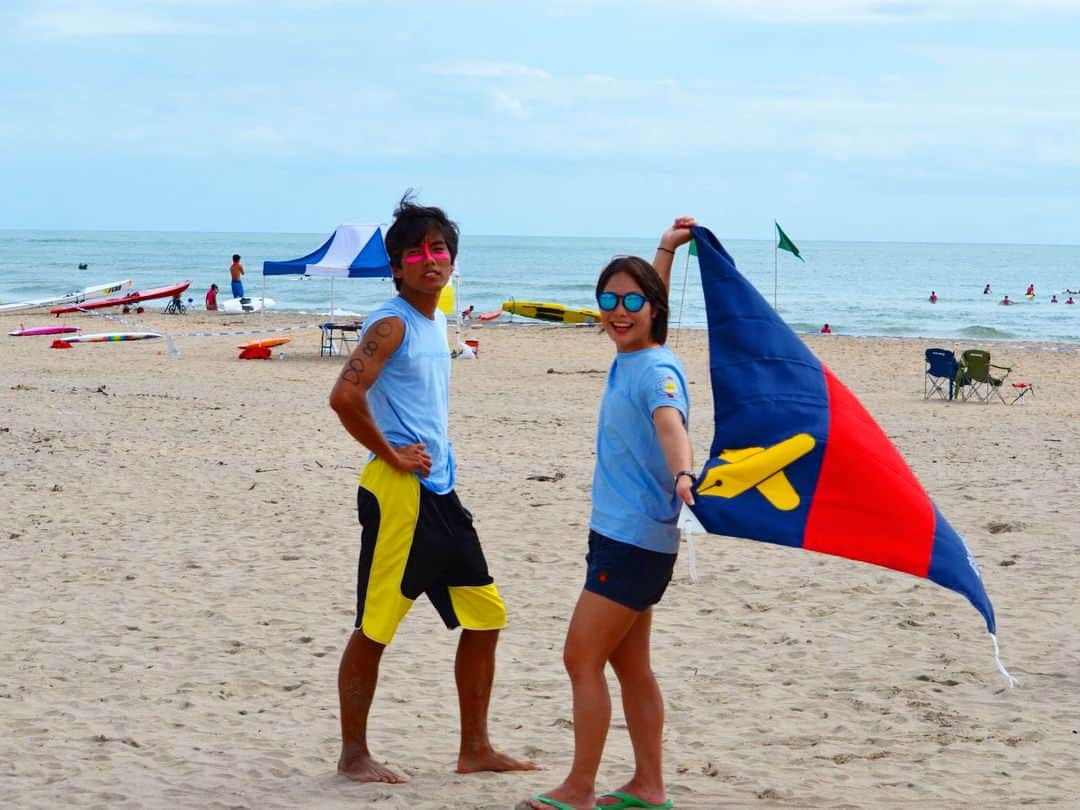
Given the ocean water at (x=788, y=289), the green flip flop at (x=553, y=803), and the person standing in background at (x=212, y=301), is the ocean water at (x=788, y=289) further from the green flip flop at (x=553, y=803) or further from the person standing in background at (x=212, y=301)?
the green flip flop at (x=553, y=803)

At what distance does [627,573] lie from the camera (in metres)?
3.59

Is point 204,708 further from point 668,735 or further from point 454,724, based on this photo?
point 668,735

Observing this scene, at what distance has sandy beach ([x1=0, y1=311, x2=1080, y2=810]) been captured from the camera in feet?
14.0

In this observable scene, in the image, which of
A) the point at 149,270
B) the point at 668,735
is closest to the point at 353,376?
the point at 668,735

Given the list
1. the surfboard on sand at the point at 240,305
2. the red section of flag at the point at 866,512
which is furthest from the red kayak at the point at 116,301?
the red section of flag at the point at 866,512

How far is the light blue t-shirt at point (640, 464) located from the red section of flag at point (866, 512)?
0.41m

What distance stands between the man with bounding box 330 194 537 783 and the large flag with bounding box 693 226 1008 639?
0.87 m

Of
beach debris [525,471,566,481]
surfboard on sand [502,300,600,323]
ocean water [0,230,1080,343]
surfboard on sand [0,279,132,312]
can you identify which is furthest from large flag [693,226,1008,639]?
surfboard on sand [0,279,132,312]

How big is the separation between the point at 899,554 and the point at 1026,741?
1.45 m

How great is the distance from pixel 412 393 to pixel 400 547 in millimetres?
481

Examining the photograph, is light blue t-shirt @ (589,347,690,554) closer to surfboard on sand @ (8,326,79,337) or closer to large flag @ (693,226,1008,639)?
large flag @ (693,226,1008,639)

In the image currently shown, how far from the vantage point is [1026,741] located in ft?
15.1

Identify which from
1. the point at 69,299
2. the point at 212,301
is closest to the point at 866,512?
the point at 212,301

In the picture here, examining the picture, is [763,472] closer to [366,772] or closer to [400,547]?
[400,547]
